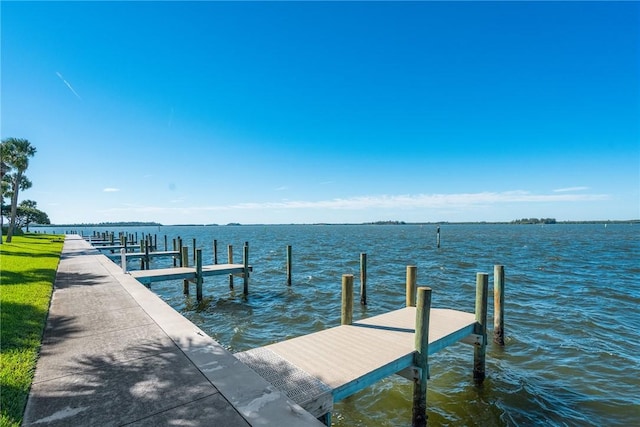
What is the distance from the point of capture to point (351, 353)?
21.2 feet

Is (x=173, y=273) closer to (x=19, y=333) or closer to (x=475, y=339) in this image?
(x=19, y=333)

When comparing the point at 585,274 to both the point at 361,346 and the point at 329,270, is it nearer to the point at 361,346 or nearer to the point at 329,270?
the point at 329,270

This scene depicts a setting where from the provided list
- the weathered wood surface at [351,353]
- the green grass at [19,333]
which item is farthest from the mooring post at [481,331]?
the green grass at [19,333]

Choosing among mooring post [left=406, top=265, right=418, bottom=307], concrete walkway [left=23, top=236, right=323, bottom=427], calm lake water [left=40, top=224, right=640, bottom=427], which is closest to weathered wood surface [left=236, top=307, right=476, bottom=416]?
concrete walkway [left=23, top=236, right=323, bottom=427]

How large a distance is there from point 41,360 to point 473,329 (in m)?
8.82

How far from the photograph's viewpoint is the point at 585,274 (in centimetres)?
2370

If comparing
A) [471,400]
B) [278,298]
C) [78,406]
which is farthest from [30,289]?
[471,400]

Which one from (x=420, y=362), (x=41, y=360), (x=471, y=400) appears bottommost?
(x=471, y=400)

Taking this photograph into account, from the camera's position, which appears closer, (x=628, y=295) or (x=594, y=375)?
(x=594, y=375)

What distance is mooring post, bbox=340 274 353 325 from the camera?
27.4ft

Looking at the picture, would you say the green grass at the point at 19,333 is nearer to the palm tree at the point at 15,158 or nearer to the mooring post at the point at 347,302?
the mooring post at the point at 347,302

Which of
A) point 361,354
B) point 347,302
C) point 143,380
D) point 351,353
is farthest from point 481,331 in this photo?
point 143,380

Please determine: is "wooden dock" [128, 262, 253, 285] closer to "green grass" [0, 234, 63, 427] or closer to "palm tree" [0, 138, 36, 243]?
"green grass" [0, 234, 63, 427]

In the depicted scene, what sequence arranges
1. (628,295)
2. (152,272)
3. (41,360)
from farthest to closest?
1. (628,295)
2. (152,272)
3. (41,360)
